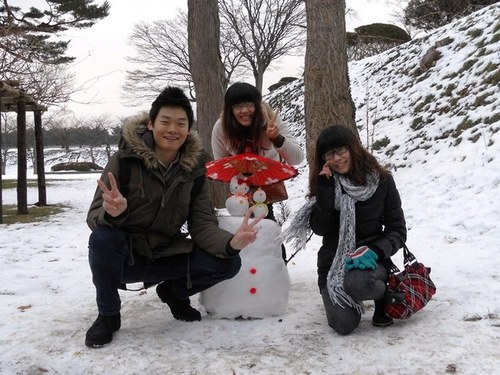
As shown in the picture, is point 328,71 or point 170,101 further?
point 328,71

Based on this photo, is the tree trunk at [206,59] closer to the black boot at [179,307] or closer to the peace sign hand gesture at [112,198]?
the black boot at [179,307]

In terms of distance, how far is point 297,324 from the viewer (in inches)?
107

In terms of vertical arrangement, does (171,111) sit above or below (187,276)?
above

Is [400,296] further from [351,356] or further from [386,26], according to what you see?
[386,26]

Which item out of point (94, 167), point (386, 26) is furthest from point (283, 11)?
point (94, 167)

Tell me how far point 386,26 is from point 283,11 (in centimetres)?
460

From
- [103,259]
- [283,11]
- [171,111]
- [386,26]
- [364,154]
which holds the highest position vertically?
[283,11]

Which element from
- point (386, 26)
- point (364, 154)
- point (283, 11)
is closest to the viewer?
point (364, 154)

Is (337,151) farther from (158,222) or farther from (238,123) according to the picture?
(158,222)

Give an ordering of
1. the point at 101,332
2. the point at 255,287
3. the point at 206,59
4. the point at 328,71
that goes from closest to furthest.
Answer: the point at 101,332
the point at 255,287
the point at 328,71
the point at 206,59

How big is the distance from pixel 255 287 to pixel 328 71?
2312 mm

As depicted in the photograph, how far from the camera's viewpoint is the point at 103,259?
244 centimetres

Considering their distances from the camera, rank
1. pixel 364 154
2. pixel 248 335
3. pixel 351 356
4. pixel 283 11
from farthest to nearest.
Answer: pixel 283 11, pixel 364 154, pixel 248 335, pixel 351 356

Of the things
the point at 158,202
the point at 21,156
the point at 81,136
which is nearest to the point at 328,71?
the point at 158,202
